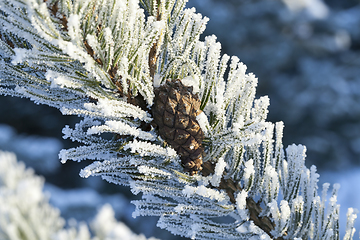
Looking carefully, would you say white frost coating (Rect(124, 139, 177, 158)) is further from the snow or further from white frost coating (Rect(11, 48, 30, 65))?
the snow

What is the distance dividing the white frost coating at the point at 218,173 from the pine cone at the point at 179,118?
3cm

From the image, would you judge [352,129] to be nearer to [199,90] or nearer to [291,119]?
[291,119]

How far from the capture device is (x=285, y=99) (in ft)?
6.17

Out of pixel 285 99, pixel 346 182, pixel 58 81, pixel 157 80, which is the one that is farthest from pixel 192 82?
pixel 346 182

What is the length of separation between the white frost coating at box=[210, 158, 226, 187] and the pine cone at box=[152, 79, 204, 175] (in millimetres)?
34

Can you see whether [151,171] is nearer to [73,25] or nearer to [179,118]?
[179,118]

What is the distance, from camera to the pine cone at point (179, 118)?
0.34 meters

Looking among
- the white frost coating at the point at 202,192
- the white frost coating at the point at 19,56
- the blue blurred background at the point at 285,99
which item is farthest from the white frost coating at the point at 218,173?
the blue blurred background at the point at 285,99

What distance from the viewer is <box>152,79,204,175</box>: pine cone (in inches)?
13.3

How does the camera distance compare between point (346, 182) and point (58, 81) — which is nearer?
point (58, 81)

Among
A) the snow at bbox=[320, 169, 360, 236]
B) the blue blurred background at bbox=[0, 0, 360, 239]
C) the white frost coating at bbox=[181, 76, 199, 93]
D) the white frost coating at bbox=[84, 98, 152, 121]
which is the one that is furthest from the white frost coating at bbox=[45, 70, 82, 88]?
the snow at bbox=[320, 169, 360, 236]

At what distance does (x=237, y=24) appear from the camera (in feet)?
6.56

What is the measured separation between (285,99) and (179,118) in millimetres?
1722

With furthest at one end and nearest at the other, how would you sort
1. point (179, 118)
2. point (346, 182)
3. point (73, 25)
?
point (346, 182), point (179, 118), point (73, 25)
